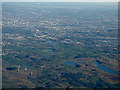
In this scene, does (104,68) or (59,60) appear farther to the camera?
(59,60)

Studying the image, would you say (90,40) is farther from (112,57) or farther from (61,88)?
(61,88)

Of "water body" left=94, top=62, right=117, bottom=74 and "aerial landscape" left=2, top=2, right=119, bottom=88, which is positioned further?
"water body" left=94, top=62, right=117, bottom=74

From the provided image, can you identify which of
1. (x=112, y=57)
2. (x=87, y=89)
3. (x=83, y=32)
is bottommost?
(x=87, y=89)

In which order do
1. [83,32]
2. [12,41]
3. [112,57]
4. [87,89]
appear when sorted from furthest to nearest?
[83,32] → [12,41] → [112,57] → [87,89]

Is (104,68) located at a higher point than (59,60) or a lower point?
lower

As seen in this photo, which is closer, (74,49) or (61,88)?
(61,88)

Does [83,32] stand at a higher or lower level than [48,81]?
higher

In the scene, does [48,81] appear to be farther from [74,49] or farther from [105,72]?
[74,49]

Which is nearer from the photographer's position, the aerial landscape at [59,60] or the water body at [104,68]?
the aerial landscape at [59,60]

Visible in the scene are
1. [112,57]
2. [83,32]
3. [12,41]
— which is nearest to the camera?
[112,57]

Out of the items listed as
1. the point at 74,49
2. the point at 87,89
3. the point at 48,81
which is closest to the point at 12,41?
the point at 74,49
